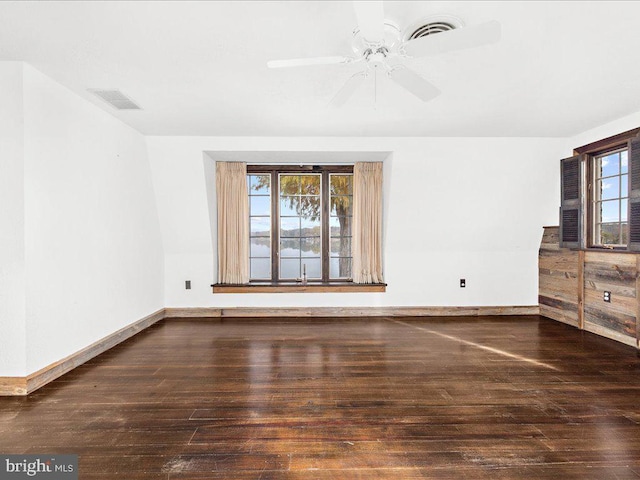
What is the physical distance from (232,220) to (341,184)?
1.71m

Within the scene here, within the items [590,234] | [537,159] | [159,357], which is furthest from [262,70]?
[590,234]

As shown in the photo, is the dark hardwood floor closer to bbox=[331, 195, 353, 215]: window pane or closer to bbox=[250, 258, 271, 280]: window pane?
bbox=[250, 258, 271, 280]: window pane

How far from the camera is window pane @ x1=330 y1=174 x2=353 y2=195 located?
5.08m

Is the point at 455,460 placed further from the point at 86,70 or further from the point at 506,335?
the point at 86,70

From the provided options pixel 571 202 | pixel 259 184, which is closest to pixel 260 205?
pixel 259 184

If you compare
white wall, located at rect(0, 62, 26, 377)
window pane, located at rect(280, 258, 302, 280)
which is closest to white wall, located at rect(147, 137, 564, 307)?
window pane, located at rect(280, 258, 302, 280)

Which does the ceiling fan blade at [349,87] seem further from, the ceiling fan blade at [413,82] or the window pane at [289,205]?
the window pane at [289,205]

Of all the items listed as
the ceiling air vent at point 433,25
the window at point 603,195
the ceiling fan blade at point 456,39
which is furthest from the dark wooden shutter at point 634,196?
the ceiling fan blade at point 456,39

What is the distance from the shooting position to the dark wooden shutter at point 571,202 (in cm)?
418

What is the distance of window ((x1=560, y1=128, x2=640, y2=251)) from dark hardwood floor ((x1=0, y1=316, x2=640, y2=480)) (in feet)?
4.07

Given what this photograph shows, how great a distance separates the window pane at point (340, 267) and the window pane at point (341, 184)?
40.2 inches

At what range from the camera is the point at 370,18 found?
5.16 ft


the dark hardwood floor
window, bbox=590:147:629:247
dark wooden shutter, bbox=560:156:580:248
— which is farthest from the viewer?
dark wooden shutter, bbox=560:156:580:248

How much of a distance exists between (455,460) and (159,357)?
2.78 metres
